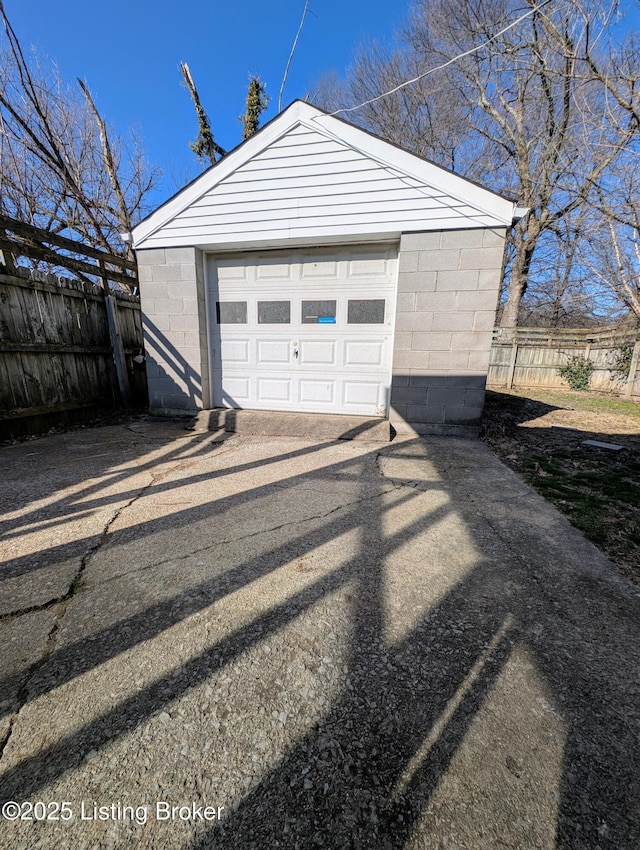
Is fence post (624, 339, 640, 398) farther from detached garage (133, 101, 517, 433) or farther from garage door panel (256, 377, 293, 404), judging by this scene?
garage door panel (256, 377, 293, 404)

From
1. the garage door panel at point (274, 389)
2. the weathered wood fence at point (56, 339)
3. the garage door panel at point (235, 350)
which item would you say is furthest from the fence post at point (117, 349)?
the garage door panel at point (274, 389)

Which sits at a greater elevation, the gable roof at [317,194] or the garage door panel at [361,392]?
the gable roof at [317,194]

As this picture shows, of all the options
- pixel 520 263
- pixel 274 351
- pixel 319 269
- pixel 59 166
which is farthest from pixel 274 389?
pixel 520 263

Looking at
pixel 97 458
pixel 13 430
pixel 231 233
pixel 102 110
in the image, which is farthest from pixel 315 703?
pixel 102 110

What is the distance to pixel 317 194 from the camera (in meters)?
4.53

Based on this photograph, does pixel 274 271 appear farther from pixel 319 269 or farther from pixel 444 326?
pixel 444 326

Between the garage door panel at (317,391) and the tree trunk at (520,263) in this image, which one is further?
the tree trunk at (520,263)

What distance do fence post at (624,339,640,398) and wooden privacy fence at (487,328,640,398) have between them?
38cm

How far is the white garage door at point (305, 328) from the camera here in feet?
15.9

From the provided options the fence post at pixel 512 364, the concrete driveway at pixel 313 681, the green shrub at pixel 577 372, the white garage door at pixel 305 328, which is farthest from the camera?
the fence post at pixel 512 364

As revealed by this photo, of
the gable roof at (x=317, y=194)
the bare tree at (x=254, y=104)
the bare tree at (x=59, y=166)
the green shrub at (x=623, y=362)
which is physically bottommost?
the green shrub at (x=623, y=362)

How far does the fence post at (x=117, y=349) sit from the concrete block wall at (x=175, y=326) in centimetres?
72

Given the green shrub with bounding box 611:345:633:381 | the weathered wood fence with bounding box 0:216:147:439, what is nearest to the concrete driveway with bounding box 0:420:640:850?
the weathered wood fence with bounding box 0:216:147:439

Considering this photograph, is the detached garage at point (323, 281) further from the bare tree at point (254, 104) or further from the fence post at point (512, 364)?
the fence post at point (512, 364)
